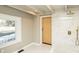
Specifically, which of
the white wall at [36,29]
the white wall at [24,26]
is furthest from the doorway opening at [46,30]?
the white wall at [24,26]

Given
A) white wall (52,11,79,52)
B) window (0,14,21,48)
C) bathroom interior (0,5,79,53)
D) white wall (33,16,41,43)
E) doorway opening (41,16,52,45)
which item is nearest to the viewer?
window (0,14,21,48)

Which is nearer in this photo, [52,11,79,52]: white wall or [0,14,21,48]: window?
[0,14,21,48]: window

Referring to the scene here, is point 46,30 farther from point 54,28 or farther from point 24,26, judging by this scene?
point 24,26

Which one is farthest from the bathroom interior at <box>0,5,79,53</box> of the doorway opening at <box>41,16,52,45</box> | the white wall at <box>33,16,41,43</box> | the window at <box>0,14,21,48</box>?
the doorway opening at <box>41,16,52,45</box>

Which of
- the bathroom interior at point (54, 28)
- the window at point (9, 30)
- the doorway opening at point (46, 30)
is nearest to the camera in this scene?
the window at point (9, 30)

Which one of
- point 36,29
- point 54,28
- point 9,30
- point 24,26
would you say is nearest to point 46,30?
point 36,29

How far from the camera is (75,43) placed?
4305mm

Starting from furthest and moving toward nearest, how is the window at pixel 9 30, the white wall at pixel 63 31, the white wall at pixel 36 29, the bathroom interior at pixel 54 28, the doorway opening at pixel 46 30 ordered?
1. the doorway opening at pixel 46 30
2. the white wall at pixel 36 29
3. the white wall at pixel 63 31
4. the bathroom interior at pixel 54 28
5. the window at pixel 9 30

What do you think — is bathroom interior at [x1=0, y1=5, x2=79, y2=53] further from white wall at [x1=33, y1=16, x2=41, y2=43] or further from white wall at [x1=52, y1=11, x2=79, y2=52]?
white wall at [x1=33, y1=16, x2=41, y2=43]

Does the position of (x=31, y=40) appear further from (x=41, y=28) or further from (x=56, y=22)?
(x=56, y=22)

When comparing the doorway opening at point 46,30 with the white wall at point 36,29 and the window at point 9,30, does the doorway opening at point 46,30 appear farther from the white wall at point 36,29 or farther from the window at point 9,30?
the window at point 9,30

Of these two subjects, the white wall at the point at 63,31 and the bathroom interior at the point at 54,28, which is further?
the white wall at the point at 63,31
